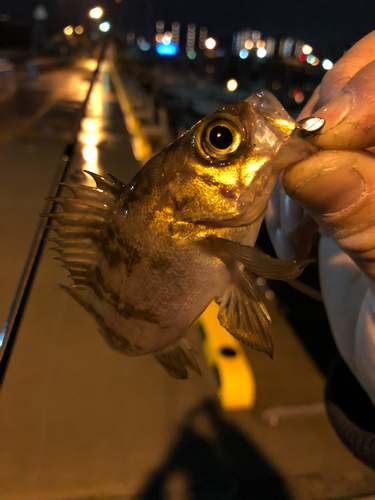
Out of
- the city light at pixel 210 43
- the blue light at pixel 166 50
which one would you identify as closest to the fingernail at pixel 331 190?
the blue light at pixel 166 50

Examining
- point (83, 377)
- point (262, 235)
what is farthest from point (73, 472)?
point (262, 235)

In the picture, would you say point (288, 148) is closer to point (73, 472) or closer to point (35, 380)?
point (73, 472)

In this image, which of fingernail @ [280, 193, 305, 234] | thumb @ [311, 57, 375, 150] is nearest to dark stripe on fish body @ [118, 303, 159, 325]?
thumb @ [311, 57, 375, 150]

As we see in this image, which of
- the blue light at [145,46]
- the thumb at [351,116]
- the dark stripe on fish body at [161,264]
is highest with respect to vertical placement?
the blue light at [145,46]

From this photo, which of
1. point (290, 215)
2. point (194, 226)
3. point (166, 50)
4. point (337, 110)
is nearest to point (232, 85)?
point (290, 215)

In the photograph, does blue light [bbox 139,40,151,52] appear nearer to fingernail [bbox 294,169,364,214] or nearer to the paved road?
the paved road

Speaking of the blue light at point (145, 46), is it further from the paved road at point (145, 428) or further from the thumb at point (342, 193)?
the thumb at point (342, 193)
